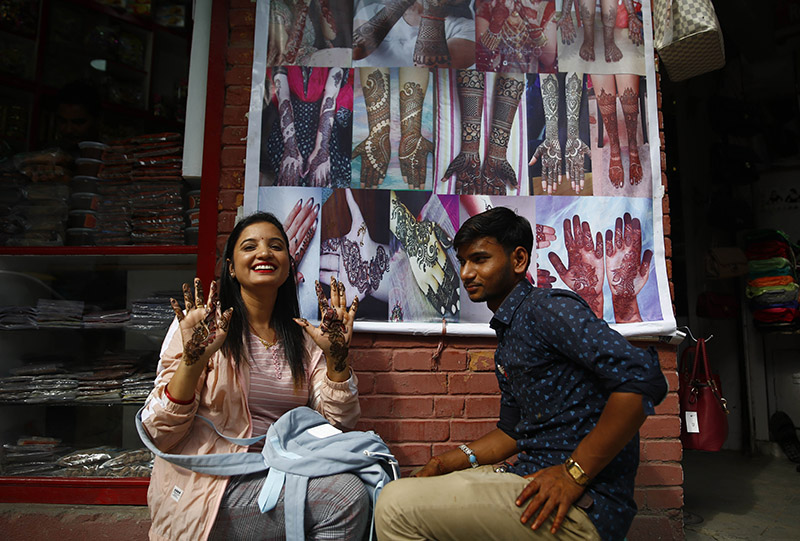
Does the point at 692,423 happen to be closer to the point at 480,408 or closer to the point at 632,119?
the point at 480,408

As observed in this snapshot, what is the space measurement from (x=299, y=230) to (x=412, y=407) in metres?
1.05

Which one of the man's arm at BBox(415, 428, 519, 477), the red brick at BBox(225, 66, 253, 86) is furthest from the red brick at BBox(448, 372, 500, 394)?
the red brick at BBox(225, 66, 253, 86)

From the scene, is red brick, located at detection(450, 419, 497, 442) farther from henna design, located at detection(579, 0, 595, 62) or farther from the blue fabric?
henna design, located at detection(579, 0, 595, 62)

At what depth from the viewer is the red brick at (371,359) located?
262 centimetres

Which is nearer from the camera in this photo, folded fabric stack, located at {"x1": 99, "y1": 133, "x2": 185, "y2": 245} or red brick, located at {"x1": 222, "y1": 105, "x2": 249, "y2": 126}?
red brick, located at {"x1": 222, "y1": 105, "x2": 249, "y2": 126}

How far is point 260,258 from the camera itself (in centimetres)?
210

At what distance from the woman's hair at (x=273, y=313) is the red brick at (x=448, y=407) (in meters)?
0.80

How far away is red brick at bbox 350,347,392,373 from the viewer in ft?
8.59

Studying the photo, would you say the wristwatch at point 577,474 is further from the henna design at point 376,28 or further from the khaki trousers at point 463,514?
the henna design at point 376,28

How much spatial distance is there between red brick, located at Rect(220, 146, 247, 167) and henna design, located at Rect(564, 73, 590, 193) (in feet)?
5.51

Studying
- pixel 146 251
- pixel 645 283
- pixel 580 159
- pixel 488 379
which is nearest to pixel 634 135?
pixel 580 159

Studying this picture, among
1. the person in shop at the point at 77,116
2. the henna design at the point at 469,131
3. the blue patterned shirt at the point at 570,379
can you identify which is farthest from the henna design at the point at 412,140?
the person in shop at the point at 77,116

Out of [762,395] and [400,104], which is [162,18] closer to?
[400,104]

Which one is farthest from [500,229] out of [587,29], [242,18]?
[242,18]
